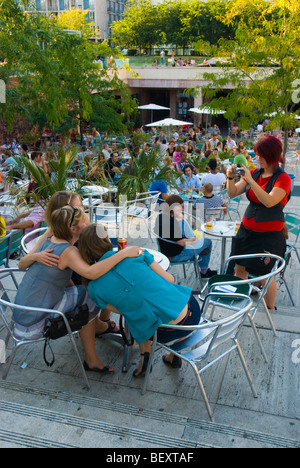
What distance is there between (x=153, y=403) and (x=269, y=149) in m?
2.36

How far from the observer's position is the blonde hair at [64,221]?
2.96 meters

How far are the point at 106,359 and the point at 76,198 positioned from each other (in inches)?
55.9

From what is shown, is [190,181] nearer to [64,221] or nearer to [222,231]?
[222,231]

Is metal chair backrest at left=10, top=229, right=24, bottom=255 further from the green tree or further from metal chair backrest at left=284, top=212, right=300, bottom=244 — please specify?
the green tree

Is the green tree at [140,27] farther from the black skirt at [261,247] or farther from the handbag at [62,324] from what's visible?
the handbag at [62,324]

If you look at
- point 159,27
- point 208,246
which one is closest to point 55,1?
point 159,27

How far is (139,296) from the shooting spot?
264 cm

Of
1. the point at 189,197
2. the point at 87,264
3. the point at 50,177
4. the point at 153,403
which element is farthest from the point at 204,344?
the point at 189,197

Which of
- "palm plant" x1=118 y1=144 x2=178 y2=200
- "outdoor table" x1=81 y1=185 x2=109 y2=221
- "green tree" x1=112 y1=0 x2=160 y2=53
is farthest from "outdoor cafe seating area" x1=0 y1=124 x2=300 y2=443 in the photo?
"green tree" x1=112 y1=0 x2=160 y2=53

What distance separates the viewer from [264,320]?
12.7 ft

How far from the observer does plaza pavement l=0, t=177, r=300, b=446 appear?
86.5 inches

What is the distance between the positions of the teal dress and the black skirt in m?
1.54


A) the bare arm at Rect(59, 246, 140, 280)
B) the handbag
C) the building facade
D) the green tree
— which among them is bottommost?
the handbag

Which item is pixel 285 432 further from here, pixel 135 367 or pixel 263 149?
pixel 263 149
